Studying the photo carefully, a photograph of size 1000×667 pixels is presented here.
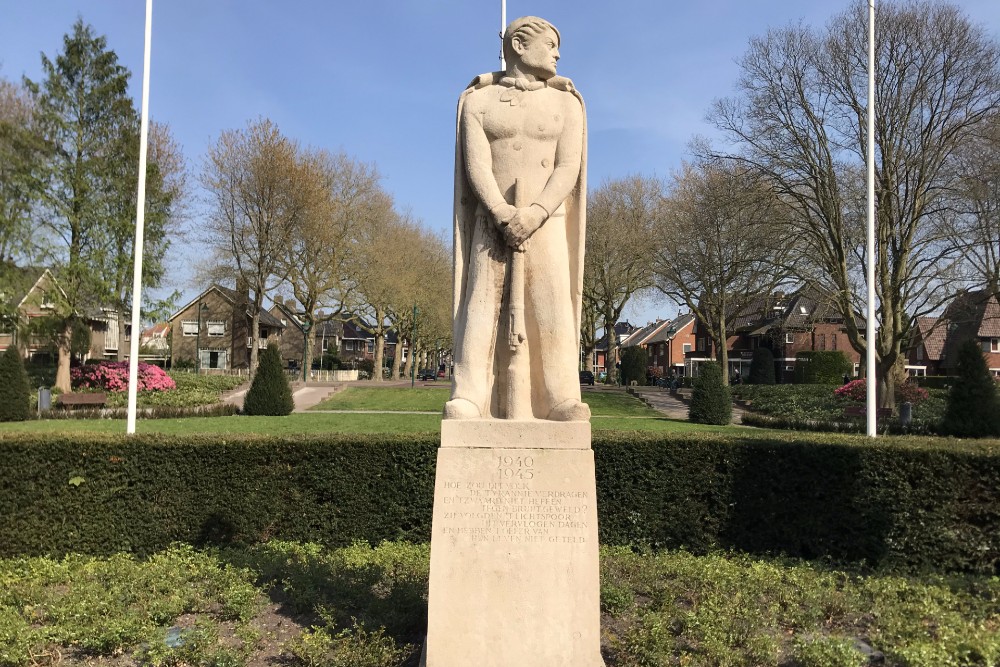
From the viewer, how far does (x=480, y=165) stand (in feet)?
15.8

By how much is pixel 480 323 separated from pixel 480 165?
43.1 inches

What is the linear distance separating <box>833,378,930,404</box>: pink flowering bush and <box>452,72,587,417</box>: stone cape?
26.0 meters

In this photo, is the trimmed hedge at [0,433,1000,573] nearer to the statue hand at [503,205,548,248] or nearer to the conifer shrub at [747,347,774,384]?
the statue hand at [503,205,548,248]

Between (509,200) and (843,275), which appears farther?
(843,275)

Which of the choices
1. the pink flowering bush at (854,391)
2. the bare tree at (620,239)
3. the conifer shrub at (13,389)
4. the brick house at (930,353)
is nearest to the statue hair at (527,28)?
the conifer shrub at (13,389)

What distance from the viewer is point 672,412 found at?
31438 mm

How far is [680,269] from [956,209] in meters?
13.1

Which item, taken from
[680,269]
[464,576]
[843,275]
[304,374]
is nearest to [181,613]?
[464,576]

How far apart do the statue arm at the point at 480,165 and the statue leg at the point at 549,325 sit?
12.8 inches

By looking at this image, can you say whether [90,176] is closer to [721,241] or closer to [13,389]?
[13,389]

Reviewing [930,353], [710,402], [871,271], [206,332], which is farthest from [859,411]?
[206,332]

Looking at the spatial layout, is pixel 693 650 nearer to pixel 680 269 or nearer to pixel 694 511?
pixel 694 511

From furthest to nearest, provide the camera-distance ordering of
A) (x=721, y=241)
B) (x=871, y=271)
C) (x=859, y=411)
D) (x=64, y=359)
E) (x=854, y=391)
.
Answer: (x=721, y=241), (x=854, y=391), (x=64, y=359), (x=859, y=411), (x=871, y=271)

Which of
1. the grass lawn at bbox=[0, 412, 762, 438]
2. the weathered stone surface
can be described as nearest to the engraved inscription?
the weathered stone surface
